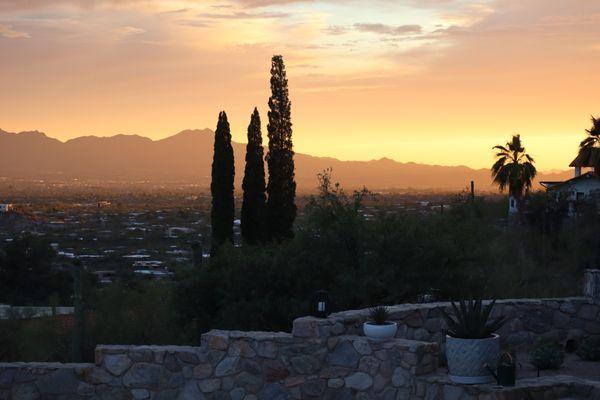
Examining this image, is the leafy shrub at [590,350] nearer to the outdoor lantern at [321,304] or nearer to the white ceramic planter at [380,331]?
the white ceramic planter at [380,331]

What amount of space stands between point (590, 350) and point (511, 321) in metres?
1.26

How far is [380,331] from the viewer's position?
11508mm

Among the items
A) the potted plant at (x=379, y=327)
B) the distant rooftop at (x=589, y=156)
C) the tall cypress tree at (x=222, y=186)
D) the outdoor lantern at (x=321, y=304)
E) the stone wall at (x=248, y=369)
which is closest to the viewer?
the stone wall at (x=248, y=369)

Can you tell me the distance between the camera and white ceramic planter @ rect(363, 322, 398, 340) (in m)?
11.5

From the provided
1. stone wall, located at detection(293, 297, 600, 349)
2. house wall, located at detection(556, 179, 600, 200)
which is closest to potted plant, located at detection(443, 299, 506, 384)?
stone wall, located at detection(293, 297, 600, 349)

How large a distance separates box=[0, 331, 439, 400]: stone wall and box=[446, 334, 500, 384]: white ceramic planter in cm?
80

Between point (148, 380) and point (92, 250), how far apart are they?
2527 inches

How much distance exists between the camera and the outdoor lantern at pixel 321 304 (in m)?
12.1

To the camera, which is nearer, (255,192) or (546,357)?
(546,357)

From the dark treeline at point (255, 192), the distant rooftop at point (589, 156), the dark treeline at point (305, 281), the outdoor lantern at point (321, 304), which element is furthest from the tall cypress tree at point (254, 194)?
the outdoor lantern at point (321, 304)

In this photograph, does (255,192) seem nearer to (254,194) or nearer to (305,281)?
(254,194)

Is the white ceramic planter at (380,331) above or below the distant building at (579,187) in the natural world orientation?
below

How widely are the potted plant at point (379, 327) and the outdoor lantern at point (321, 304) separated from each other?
636mm

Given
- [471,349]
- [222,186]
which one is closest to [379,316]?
[471,349]
